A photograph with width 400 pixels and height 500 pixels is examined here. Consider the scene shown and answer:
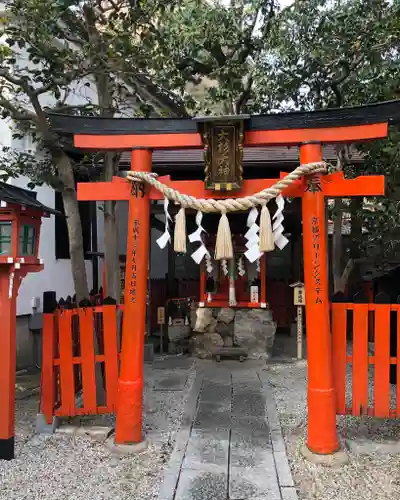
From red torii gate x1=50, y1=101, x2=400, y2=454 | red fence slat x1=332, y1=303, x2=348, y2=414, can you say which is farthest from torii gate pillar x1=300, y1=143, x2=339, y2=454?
red fence slat x1=332, y1=303, x2=348, y2=414

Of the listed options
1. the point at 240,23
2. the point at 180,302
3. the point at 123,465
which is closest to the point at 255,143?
the point at 123,465

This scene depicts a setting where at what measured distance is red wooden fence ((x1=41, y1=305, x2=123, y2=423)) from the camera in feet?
17.6

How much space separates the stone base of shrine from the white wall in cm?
341

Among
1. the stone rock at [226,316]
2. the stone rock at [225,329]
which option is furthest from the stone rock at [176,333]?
the stone rock at [226,316]

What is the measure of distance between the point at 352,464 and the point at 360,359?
1.13 m

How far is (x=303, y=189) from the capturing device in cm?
506

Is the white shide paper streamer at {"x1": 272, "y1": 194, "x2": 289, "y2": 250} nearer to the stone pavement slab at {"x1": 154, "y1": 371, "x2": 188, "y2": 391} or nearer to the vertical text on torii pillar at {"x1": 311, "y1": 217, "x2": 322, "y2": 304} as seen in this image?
the vertical text on torii pillar at {"x1": 311, "y1": 217, "x2": 322, "y2": 304}

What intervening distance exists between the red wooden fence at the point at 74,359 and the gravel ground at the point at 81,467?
0.39 metres

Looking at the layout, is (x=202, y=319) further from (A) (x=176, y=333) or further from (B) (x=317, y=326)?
(B) (x=317, y=326)

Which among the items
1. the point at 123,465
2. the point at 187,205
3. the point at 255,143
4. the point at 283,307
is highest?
the point at 255,143

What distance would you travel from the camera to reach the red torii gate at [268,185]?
488 cm

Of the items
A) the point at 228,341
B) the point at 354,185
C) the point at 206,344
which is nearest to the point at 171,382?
the point at 206,344

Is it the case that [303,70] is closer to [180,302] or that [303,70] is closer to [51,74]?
[51,74]

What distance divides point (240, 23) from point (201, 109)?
1966mm
